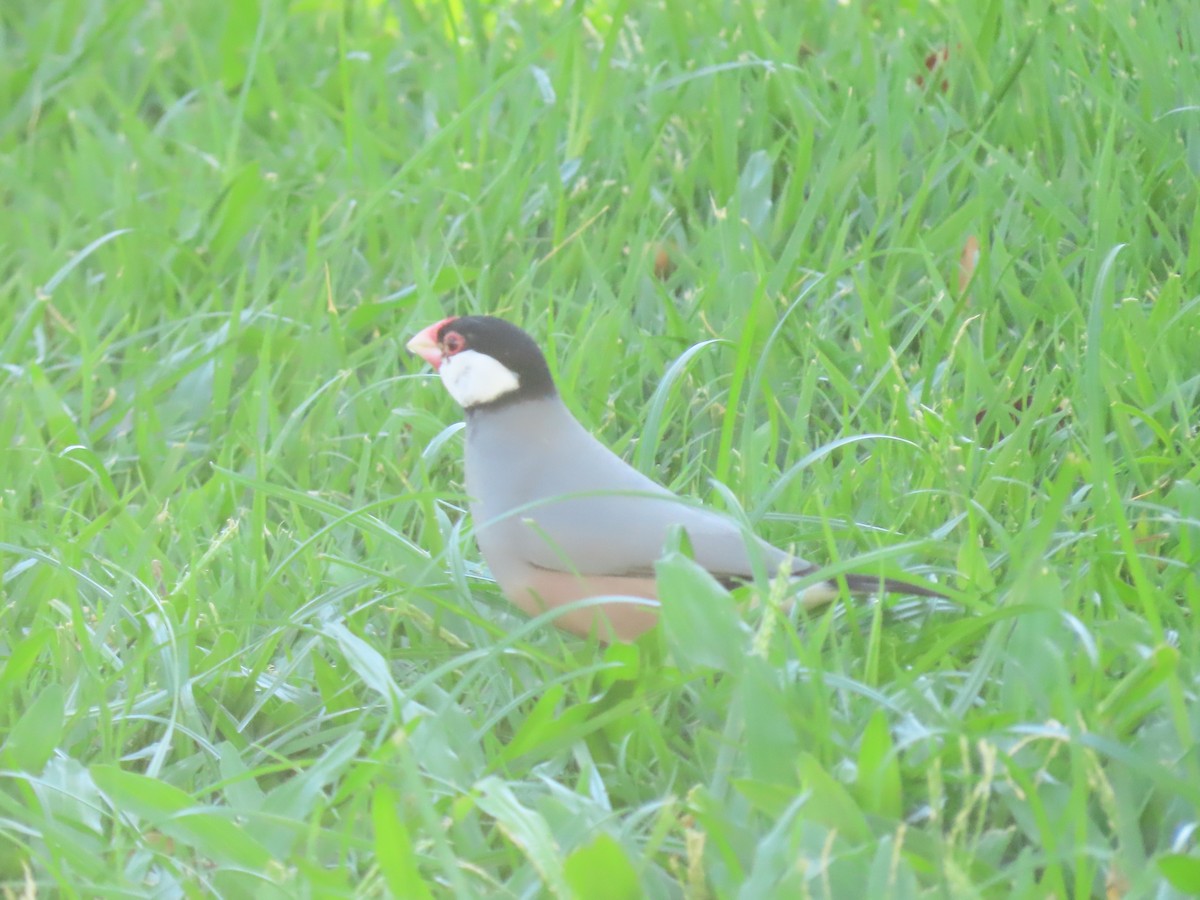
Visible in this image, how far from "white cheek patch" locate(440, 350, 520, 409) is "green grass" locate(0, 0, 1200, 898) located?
0.46ft

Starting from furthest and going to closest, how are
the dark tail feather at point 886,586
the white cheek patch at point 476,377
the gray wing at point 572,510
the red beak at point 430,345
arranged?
the red beak at point 430,345 → the white cheek patch at point 476,377 → the gray wing at point 572,510 → the dark tail feather at point 886,586

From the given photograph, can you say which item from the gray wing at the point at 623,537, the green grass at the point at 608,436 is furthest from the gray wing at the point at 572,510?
the green grass at the point at 608,436

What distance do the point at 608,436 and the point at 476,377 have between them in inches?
20.6

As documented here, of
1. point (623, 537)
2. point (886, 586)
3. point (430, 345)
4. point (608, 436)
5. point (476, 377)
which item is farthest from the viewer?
point (608, 436)

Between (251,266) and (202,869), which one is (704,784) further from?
(251,266)

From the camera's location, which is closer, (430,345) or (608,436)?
(430,345)

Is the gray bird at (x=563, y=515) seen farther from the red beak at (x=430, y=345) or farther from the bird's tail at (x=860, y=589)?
the red beak at (x=430, y=345)

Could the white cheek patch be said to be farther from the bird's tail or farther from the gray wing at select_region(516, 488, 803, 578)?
the bird's tail

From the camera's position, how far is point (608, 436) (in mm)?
3117

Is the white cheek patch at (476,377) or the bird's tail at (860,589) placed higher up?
the white cheek patch at (476,377)

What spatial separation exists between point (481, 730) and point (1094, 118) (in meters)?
2.10

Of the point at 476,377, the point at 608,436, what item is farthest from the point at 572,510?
the point at 608,436

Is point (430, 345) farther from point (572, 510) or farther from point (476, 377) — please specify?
point (572, 510)

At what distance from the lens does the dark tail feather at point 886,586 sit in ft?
7.29
